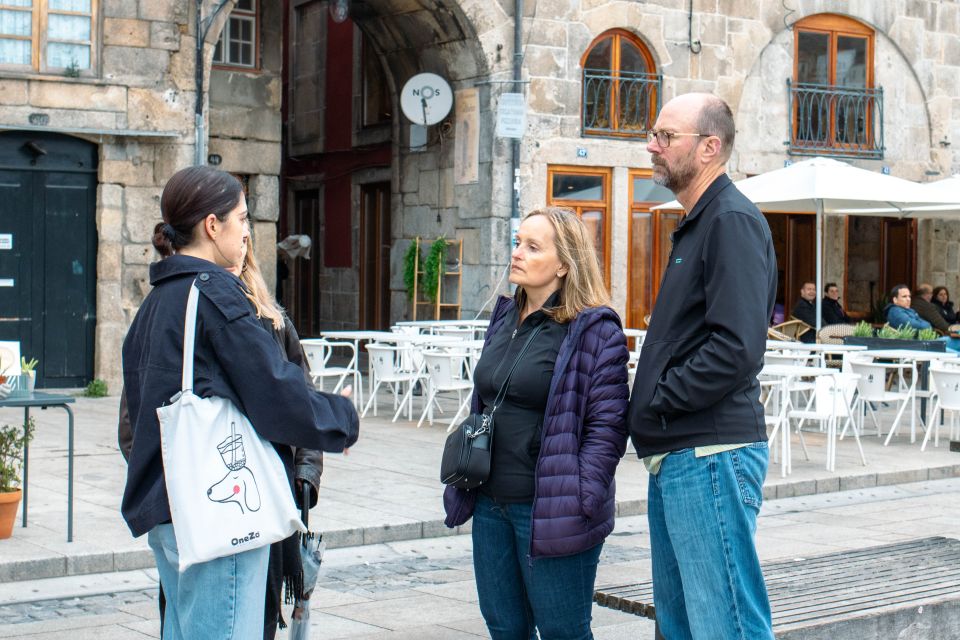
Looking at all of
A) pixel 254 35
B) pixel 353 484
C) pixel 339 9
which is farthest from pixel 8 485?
pixel 254 35

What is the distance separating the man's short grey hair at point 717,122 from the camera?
3484 millimetres

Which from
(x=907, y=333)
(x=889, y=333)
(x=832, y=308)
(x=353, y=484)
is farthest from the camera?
(x=832, y=308)

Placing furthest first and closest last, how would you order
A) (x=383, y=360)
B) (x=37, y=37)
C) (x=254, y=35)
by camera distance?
(x=254, y=35) → (x=37, y=37) → (x=383, y=360)

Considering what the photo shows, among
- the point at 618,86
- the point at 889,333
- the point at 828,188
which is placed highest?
the point at 618,86

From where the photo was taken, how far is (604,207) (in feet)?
56.4

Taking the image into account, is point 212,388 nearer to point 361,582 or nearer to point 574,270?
point 574,270

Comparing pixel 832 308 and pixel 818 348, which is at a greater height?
pixel 832 308

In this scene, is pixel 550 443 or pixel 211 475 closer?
pixel 211 475

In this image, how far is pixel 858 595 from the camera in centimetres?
452

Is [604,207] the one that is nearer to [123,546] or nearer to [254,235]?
[254,235]

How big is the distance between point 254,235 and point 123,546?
33.0 ft

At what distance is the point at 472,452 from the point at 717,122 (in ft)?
3.57

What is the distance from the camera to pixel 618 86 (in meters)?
17.3

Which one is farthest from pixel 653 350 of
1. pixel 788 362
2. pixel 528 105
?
pixel 528 105
